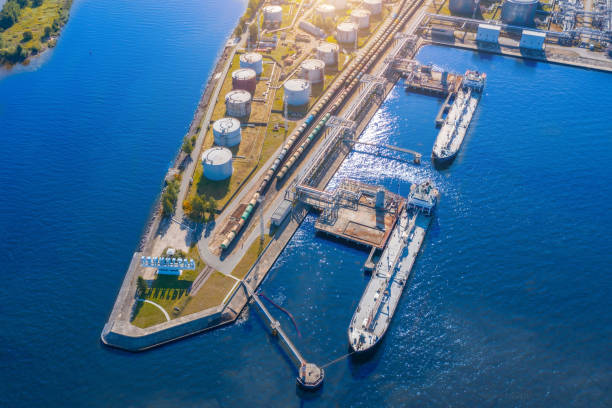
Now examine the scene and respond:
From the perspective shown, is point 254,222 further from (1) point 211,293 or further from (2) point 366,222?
(2) point 366,222

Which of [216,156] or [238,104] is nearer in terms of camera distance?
[216,156]

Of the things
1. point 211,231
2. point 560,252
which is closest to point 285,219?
point 211,231

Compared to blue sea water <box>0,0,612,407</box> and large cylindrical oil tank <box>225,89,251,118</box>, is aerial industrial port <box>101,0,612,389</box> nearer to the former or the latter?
large cylindrical oil tank <box>225,89,251,118</box>

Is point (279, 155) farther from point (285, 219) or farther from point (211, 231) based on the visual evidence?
point (211, 231)

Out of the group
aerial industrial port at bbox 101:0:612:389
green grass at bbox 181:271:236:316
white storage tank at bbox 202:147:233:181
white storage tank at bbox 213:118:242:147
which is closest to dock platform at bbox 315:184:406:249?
aerial industrial port at bbox 101:0:612:389

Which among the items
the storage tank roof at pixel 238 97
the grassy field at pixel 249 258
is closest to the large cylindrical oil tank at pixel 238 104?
the storage tank roof at pixel 238 97

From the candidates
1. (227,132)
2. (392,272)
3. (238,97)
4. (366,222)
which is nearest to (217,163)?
(227,132)
